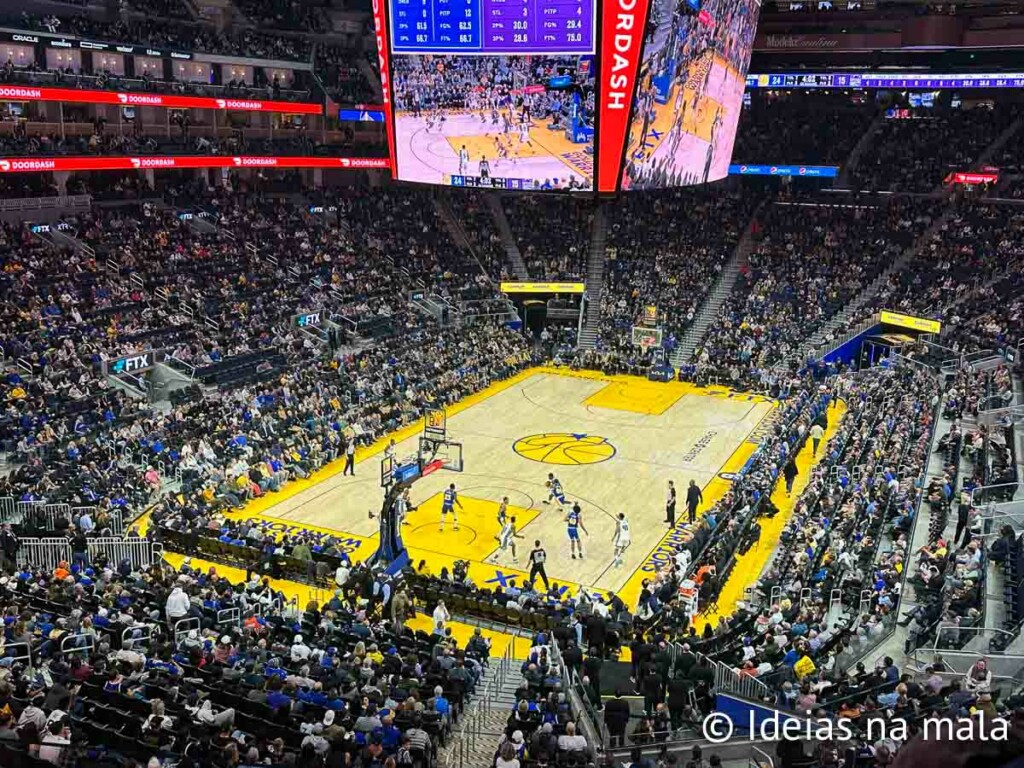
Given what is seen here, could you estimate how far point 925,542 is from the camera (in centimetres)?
2091

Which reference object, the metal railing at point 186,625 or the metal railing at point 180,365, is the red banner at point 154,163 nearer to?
the metal railing at point 180,365

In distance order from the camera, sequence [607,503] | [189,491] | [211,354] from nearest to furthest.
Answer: [189,491]
[607,503]
[211,354]

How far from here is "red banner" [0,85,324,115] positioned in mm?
34906

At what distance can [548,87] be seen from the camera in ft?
100

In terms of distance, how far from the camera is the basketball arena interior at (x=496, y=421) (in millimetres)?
14023

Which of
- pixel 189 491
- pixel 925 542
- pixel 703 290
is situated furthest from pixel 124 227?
pixel 925 542

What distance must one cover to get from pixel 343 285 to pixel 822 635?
30252 millimetres

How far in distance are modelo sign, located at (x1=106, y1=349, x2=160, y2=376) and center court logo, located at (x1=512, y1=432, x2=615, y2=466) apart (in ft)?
39.6

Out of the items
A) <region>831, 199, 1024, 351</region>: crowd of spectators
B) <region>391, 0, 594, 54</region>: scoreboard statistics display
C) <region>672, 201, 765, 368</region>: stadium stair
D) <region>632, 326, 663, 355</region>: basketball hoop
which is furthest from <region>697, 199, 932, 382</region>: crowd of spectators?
<region>391, 0, 594, 54</region>: scoreboard statistics display

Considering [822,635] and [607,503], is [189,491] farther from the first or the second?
[822,635]

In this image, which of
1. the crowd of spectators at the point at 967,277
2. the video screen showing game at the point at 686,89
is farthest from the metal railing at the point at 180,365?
the crowd of spectators at the point at 967,277

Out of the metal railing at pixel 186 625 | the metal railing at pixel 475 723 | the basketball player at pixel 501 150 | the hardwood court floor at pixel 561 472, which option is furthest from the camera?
the basketball player at pixel 501 150

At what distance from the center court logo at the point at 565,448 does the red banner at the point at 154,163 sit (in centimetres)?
1931

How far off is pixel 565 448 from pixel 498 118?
10717mm
